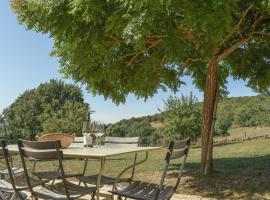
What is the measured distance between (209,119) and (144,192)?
5175 millimetres

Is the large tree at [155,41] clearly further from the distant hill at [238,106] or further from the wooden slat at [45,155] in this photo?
the distant hill at [238,106]

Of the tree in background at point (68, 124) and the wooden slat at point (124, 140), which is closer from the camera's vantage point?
the wooden slat at point (124, 140)

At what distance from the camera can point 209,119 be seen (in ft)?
29.8

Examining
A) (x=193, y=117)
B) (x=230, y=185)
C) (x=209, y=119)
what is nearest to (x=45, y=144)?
(x=230, y=185)

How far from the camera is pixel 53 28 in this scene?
26.1 ft

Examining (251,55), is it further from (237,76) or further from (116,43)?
(116,43)

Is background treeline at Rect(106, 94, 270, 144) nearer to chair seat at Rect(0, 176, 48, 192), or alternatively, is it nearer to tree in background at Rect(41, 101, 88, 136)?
tree in background at Rect(41, 101, 88, 136)

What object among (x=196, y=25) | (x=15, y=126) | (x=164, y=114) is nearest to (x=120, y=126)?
(x=15, y=126)

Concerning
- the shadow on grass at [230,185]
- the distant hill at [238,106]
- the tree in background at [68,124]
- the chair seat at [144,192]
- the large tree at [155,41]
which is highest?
the distant hill at [238,106]

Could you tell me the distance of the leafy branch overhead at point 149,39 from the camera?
6.39 m

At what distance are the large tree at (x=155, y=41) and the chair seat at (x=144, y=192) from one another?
2.81 meters

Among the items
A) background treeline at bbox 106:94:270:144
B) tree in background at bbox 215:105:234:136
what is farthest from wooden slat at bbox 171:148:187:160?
tree in background at bbox 215:105:234:136

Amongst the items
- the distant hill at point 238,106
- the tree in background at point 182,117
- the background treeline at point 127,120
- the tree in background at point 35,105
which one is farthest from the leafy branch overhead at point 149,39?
the tree in background at point 35,105

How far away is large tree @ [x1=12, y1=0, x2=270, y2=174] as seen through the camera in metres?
6.41
